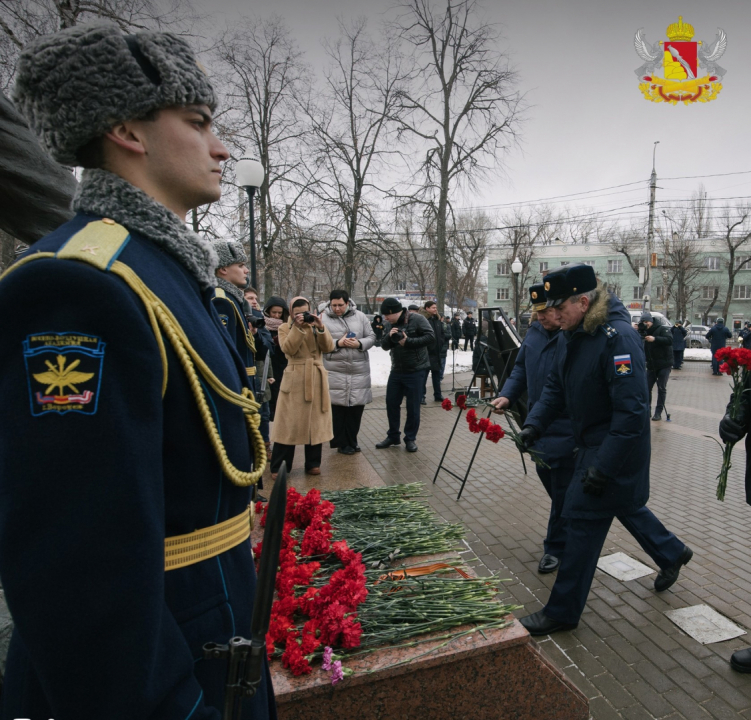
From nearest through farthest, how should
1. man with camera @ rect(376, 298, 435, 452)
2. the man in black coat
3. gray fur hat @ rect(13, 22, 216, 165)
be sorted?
gray fur hat @ rect(13, 22, 216, 165) → man with camera @ rect(376, 298, 435, 452) → the man in black coat

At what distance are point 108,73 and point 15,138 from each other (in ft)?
5.76

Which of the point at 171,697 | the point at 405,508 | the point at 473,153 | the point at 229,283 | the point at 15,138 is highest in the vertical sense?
the point at 473,153

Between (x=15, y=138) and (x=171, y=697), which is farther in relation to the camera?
(x=15, y=138)

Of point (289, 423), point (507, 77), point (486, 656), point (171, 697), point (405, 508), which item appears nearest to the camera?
point (171, 697)

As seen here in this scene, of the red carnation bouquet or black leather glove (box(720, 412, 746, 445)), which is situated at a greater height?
the red carnation bouquet

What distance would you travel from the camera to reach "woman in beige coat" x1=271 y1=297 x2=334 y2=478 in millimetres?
5602

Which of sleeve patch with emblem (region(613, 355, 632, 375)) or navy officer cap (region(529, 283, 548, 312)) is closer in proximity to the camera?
sleeve patch with emblem (region(613, 355, 632, 375))

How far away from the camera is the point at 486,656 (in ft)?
7.54

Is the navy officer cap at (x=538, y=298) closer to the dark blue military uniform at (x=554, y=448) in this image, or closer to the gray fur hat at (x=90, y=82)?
the dark blue military uniform at (x=554, y=448)

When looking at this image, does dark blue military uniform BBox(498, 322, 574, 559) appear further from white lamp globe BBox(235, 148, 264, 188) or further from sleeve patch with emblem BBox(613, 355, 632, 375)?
white lamp globe BBox(235, 148, 264, 188)

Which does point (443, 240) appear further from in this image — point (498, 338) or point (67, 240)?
point (67, 240)

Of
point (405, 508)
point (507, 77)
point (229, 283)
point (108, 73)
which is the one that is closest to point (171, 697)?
point (108, 73)

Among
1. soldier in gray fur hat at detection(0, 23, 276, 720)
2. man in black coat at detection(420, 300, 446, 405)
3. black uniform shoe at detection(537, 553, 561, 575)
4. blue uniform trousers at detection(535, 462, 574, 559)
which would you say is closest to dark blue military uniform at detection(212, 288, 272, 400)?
soldier in gray fur hat at detection(0, 23, 276, 720)

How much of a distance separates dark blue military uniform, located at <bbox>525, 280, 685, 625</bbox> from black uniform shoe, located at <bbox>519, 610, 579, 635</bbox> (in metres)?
0.03
